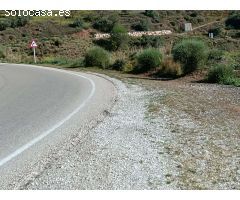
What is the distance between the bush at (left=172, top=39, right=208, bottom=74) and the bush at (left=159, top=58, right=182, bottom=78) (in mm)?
296

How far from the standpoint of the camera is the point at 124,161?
23.9 ft

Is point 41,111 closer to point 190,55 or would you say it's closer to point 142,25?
point 190,55

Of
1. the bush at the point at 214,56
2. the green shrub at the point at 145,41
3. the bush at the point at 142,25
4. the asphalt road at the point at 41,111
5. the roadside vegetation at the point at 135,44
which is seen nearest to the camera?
the asphalt road at the point at 41,111

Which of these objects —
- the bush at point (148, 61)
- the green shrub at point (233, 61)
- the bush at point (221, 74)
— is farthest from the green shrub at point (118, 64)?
the bush at point (221, 74)

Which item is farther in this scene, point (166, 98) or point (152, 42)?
point (152, 42)

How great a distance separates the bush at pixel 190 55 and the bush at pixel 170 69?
0.30 meters

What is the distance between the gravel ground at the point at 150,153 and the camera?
20.8 feet

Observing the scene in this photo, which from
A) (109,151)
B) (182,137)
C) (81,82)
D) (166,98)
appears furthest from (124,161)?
(81,82)

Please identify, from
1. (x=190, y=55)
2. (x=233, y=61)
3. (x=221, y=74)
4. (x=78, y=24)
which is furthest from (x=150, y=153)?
(x=78, y=24)

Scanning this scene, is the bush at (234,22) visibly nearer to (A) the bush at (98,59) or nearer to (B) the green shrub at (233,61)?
(A) the bush at (98,59)

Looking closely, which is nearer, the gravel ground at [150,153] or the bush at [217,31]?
the gravel ground at [150,153]

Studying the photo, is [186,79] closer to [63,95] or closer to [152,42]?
[63,95]

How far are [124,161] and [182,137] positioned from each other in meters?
1.92

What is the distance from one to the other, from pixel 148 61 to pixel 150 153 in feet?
59.6
